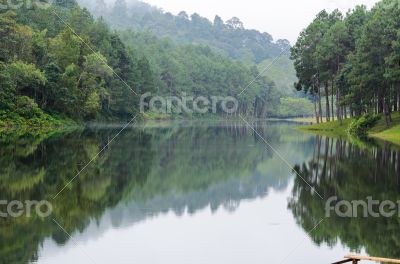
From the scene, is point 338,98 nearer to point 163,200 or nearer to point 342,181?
point 342,181

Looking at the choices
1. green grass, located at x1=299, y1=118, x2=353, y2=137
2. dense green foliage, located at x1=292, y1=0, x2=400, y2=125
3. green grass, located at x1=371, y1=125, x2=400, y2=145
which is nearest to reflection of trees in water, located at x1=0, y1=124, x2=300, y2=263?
green grass, located at x1=371, y1=125, x2=400, y2=145

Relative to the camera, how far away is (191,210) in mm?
19391

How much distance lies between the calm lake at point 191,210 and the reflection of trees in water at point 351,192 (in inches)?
1.6

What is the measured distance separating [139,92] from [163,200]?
115449 mm

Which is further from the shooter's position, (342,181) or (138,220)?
(342,181)

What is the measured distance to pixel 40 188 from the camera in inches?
879

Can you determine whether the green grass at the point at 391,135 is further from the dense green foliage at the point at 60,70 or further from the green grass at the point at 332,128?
the dense green foliage at the point at 60,70

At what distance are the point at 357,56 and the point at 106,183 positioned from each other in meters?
47.1

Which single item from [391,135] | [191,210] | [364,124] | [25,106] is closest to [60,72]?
[25,106]

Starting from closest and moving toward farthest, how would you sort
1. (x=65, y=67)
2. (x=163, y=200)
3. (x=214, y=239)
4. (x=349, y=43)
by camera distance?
(x=214, y=239) → (x=163, y=200) → (x=349, y=43) → (x=65, y=67)

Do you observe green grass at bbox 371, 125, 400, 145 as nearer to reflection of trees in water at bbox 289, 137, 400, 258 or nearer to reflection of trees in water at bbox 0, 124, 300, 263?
reflection of trees in water at bbox 289, 137, 400, 258

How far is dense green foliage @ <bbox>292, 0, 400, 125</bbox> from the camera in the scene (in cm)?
6231

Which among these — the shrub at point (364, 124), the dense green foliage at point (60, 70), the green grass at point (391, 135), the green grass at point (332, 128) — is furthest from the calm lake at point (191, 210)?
the dense green foliage at point (60, 70)

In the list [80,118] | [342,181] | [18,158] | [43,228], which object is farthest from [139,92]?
[43,228]
